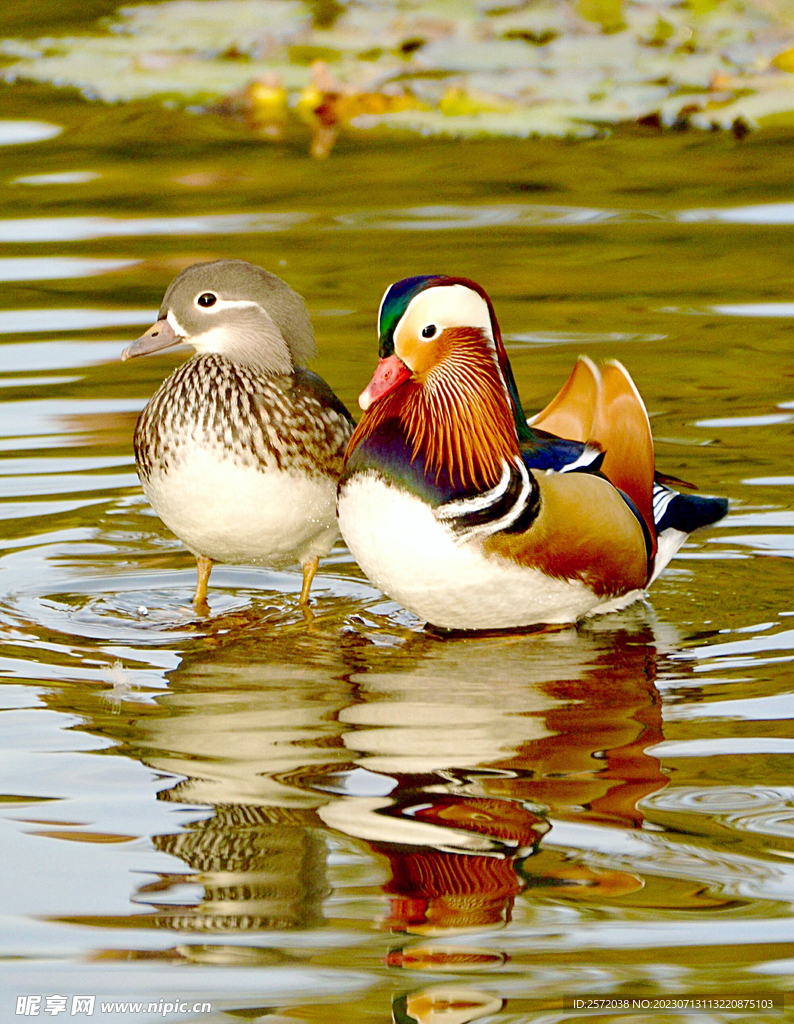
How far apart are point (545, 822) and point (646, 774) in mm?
344

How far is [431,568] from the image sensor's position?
161 inches

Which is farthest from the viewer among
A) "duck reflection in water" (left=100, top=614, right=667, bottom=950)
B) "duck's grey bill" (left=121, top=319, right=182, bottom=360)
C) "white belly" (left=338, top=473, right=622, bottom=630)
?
"duck's grey bill" (left=121, top=319, right=182, bottom=360)

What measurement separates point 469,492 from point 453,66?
8523 millimetres

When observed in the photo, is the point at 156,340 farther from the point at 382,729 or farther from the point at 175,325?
the point at 382,729

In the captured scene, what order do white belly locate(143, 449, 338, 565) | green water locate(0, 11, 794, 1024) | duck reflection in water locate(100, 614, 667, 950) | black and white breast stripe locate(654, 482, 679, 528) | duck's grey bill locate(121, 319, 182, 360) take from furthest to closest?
black and white breast stripe locate(654, 482, 679, 528)
duck's grey bill locate(121, 319, 182, 360)
white belly locate(143, 449, 338, 565)
duck reflection in water locate(100, 614, 667, 950)
green water locate(0, 11, 794, 1024)

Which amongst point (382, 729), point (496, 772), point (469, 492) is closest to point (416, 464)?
point (469, 492)

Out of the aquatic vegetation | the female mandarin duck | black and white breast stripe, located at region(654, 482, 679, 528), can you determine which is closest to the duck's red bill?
the female mandarin duck

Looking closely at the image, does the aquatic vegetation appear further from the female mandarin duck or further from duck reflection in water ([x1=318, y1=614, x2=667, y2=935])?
duck reflection in water ([x1=318, y1=614, x2=667, y2=935])

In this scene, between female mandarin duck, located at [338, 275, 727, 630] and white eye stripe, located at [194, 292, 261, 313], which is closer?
female mandarin duck, located at [338, 275, 727, 630]

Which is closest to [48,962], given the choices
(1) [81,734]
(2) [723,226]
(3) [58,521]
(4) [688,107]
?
(1) [81,734]

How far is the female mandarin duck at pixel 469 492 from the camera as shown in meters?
4.09

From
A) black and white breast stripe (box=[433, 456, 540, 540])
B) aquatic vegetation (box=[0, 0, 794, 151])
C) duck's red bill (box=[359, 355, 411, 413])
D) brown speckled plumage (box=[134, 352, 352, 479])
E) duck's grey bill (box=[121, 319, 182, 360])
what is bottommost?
black and white breast stripe (box=[433, 456, 540, 540])

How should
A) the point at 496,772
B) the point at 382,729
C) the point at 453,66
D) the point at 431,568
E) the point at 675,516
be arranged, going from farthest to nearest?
1. the point at 453,66
2. the point at 675,516
3. the point at 431,568
4. the point at 382,729
5. the point at 496,772

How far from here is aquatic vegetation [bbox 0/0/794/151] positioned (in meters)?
10.7
